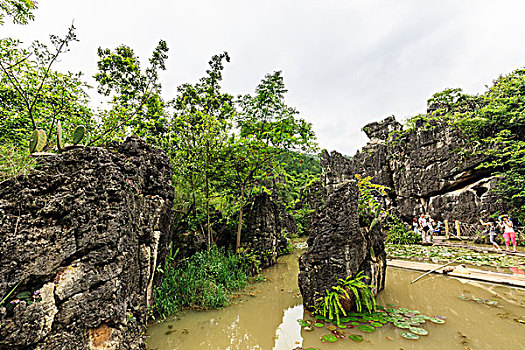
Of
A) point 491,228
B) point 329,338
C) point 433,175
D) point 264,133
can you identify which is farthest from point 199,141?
point 433,175

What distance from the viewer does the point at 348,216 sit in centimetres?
431

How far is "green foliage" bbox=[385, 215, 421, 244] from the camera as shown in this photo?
13.4 meters

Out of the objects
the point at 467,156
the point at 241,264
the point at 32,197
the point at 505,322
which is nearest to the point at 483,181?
the point at 467,156

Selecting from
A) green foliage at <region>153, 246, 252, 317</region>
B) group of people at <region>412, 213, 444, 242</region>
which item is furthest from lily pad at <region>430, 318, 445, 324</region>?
group of people at <region>412, 213, 444, 242</region>

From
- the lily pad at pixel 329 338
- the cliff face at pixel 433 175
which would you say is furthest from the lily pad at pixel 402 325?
the cliff face at pixel 433 175

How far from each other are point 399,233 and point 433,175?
4.79m

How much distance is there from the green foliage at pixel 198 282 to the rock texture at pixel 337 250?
2.01 metres

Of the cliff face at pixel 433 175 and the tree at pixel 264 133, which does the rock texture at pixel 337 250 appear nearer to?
the tree at pixel 264 133

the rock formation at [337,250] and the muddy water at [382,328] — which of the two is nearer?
the muddy water at [382,328]

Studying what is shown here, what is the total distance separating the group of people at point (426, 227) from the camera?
1256cm

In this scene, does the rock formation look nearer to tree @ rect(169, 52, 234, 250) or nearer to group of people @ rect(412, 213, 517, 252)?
tree @ rect(169, 52, 234, 250)

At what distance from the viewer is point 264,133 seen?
269 inches

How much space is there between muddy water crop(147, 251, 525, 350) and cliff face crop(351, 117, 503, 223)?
10.6 meters

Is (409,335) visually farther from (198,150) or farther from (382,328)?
(198,150)
